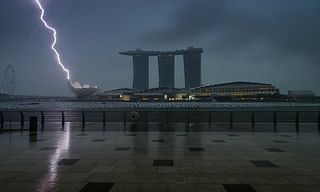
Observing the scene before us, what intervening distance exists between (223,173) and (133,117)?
17244 millimetres

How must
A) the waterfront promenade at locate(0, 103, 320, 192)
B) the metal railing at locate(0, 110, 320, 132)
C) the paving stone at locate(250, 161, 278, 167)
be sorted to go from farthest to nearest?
the metal railing at locate(0, 110, 320, 132)
the paving stone at locate(250, 161, 278, 167)
the waterfront promenade at locate(0, 103, 320, 192)

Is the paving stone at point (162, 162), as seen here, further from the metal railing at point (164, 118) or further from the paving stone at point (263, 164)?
the metal railing at point (164, 118)

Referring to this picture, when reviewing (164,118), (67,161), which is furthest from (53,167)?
(164,118)

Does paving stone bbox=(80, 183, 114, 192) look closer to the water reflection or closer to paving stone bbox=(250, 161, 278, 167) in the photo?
the water reflection

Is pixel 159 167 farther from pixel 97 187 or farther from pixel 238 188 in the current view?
pixel 238 188

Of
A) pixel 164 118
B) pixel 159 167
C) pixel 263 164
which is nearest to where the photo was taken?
pixel 159 167

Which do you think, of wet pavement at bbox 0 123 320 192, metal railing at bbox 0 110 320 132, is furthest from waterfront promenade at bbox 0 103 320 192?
metal railing at bbox 0 110 320 132

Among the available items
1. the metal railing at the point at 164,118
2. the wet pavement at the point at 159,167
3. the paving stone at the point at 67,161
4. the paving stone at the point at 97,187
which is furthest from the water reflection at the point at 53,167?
the metal railing at the point at 164,118

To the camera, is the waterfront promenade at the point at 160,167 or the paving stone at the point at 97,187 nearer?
the paving stone at the point at 97,187

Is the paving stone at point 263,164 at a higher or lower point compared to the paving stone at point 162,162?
lower

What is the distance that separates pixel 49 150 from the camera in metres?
11.4

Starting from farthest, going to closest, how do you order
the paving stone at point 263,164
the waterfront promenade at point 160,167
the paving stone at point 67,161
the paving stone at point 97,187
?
1. the paving stone at point 67,161
2. the paving stone at point 263,164
3. the waterfront promenade at point 160,167
4. the paving stone at point 97,187

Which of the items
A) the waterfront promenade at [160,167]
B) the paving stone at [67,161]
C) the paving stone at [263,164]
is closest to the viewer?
the waterfront promenade at [160,167]

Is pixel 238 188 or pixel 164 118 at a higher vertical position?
pixel 238 188
